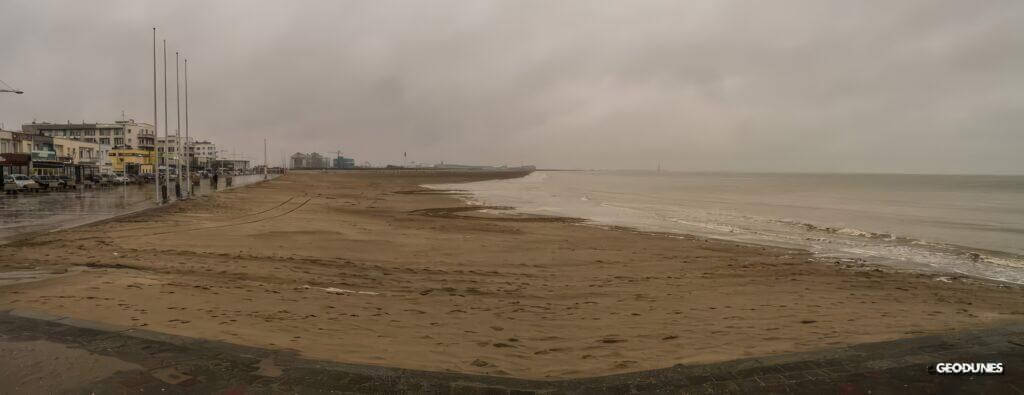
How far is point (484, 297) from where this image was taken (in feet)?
29.2

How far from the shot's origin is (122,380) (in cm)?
387

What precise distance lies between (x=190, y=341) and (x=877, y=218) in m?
34.9

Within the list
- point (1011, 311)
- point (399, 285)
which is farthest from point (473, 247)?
point (1011, 311)

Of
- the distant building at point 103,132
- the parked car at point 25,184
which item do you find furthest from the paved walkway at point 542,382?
the distant building at point 103,132

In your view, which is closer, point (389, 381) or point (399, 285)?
point (389, 381)

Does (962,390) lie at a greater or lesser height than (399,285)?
greater

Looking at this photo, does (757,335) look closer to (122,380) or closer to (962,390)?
(962,390)

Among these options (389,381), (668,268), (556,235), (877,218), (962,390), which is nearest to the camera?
(962,390)

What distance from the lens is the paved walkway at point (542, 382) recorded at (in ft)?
12.4

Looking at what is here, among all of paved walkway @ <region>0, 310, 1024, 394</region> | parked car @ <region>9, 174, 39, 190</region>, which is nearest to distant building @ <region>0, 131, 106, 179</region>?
parked car @ <region>9, 174, 39, 190</region>

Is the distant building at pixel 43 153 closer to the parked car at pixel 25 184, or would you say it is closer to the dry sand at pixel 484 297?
the parked car at pixel 25 184

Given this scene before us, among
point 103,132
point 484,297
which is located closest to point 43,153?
point 103,132

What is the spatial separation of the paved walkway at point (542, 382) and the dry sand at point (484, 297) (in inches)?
33.9

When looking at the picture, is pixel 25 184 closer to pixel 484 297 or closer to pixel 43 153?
pixel 43 153
